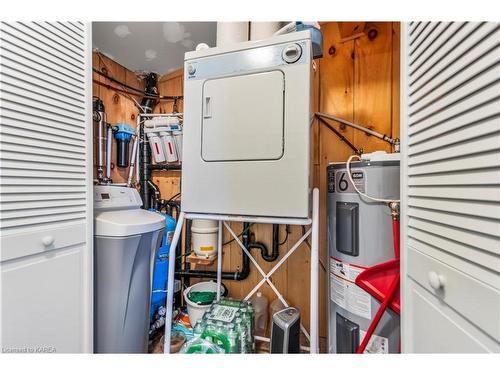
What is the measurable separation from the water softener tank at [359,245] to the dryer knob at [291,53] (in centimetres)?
60

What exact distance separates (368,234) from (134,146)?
2.17m

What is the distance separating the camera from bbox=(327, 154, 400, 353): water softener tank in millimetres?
1077

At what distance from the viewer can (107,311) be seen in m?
1.22

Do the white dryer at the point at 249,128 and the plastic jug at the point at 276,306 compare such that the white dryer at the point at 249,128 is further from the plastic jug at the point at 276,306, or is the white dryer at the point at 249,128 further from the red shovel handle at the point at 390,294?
the plastic jug at the point at 276,306

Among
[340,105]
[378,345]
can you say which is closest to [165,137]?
[340,105]

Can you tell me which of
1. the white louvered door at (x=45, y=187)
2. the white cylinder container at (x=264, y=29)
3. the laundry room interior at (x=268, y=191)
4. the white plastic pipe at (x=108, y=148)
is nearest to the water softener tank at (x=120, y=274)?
the laundry room interior at (x=268, y=191)

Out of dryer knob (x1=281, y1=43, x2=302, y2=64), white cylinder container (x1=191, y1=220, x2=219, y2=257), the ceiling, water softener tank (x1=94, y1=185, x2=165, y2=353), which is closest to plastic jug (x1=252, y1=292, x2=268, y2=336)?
white cylinder container (x1=191, y1=220, x2=219, y2=257)

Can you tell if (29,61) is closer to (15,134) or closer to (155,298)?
(15,134)

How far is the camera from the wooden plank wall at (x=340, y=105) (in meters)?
1.52

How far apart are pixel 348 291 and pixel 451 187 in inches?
32.4

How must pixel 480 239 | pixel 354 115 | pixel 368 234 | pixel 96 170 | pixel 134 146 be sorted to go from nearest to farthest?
pixel 480 239 → pixel 368 234 → pixel 354 115 → pixel 96 170 → pixel 134 146

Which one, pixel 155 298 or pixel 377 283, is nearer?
pixel 377 283

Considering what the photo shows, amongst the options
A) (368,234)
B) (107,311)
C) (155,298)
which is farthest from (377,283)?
(155,298)

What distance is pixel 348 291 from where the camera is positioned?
117cm
